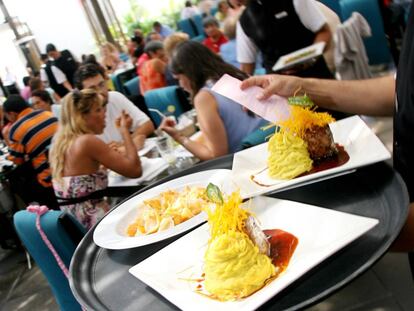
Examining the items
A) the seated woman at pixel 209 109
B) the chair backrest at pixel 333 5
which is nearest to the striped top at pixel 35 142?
the seated woman at pixel 209 109

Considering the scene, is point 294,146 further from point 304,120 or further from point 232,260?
point 232,260

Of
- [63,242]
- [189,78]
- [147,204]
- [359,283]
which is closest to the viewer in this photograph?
[147,204]

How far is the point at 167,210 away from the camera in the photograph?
129cm

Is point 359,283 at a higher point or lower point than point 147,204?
lower

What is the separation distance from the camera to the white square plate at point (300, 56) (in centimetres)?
272

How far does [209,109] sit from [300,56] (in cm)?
78

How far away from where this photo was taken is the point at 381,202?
0.98 metres

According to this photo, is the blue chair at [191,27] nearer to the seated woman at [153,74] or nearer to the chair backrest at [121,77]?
the chair backrest at [121,77]

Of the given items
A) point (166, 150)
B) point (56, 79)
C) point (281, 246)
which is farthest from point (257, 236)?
point (56, 79)

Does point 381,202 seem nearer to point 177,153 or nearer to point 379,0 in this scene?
point 177,153

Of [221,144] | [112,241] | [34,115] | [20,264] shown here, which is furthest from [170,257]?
[20,264]

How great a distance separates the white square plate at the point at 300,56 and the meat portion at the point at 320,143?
5.33 ft

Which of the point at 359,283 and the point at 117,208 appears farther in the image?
the point at 359,283

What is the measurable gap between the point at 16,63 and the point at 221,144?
11298 mm
